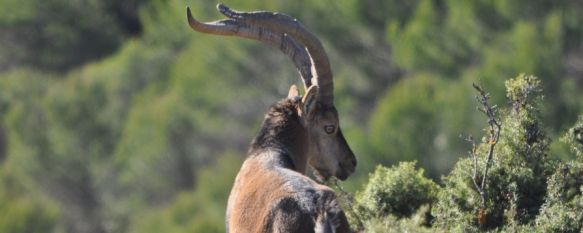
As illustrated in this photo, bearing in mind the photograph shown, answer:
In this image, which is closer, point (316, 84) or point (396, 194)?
point (396, 194)

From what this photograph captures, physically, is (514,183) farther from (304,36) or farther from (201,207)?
(201,207)

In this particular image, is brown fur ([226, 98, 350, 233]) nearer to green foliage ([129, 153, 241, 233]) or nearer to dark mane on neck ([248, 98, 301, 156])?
dark mane on neck ([248, 98, 301, 156])

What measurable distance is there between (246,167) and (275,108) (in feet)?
3.28

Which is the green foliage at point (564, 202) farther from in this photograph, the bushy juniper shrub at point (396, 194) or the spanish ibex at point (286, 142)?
the spanish ibex at point (286, 142)

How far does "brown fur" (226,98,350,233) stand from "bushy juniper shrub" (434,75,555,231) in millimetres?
1181

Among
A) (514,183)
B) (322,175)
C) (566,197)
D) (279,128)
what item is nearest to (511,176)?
(514,183)

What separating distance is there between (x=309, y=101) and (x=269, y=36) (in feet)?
2.70

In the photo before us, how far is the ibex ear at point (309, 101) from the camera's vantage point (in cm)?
1214

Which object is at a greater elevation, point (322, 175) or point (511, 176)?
point (322, 175)

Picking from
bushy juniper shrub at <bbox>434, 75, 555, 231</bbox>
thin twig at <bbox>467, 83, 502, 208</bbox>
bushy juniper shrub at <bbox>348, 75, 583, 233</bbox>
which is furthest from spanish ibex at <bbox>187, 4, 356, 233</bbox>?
thin twig at <bbox>467, 83, 502, 208</bbox>

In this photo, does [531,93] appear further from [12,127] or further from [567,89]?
[12,127]

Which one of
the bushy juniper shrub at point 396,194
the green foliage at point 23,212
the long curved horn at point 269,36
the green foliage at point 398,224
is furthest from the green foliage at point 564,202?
the green foliage at point 23,212

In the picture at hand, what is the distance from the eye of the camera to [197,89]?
59.3 metres

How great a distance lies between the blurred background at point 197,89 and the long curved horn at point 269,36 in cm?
2135
